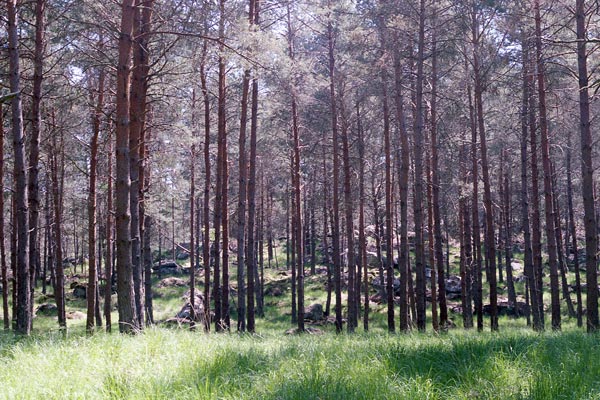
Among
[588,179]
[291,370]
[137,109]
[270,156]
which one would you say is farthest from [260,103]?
[291,370]

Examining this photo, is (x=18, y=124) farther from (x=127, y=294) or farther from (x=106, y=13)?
(x=127, y=294)

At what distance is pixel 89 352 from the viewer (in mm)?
5547

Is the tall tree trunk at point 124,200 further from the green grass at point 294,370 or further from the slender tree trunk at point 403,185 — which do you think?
the slender tree trunk at point 403,185

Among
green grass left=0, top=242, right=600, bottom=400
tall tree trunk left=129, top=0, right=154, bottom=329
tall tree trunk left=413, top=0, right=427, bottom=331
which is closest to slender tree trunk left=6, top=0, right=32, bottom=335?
tall tree trunk left=129, top=0, right=154, bottom=329

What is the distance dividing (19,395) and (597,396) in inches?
191

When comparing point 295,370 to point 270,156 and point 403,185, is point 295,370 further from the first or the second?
point 270,156

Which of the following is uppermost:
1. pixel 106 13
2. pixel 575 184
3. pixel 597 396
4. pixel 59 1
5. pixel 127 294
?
pixel 59 1

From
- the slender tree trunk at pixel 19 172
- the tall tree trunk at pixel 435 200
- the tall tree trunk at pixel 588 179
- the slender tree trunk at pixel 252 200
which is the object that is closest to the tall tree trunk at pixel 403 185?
the tall tree trunk at pixel 435 200

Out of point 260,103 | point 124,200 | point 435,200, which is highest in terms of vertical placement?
point 260,103

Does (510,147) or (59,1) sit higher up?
(59,1)

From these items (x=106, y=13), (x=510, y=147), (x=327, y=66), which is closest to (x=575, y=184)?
(x=510, y=147)

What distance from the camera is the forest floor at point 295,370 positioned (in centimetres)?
429

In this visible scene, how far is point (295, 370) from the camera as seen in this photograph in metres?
4.98

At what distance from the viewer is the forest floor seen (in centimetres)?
429
